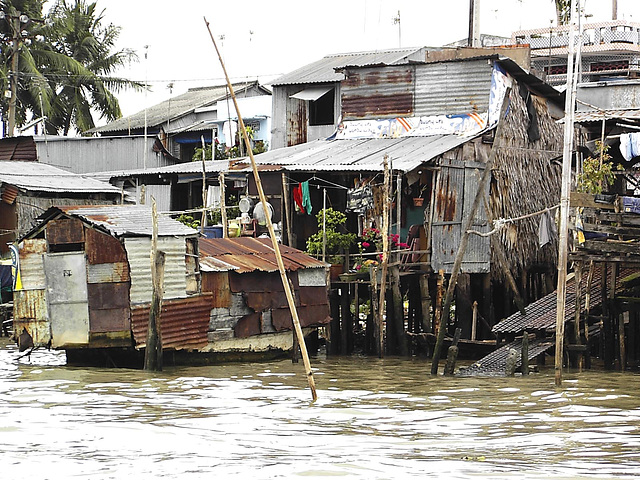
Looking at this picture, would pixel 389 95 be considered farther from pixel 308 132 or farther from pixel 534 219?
pixel 308 132

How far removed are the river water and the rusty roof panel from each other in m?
0.99

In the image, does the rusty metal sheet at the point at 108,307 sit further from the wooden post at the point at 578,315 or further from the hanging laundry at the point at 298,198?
the wooden post at the point at 578,315

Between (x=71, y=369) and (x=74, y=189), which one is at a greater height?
(x=74, y=189)

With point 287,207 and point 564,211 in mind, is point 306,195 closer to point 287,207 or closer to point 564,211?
point 287,207

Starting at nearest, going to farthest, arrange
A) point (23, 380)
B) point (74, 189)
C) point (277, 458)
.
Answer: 1. point (277, 458)
2. point (23, 380)
3. point (74, 189)

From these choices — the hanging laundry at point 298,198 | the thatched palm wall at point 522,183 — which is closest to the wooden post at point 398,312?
the thatched palm wall at point 522,183

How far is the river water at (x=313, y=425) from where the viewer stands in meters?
8.20

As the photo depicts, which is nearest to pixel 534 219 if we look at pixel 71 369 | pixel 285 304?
pixel 285 304

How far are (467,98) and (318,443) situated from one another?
1296 centimetres

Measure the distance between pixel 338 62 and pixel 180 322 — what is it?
1566 cm

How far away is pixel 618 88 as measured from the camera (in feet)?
73.7

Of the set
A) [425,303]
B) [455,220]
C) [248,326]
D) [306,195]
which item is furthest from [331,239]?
[248,326]

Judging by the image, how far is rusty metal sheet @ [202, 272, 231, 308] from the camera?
16.9 meters

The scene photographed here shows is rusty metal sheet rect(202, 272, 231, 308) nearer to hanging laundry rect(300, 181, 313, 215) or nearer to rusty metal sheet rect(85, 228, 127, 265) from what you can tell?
rusty metal sheet rect(85, 228, 127, 265)
